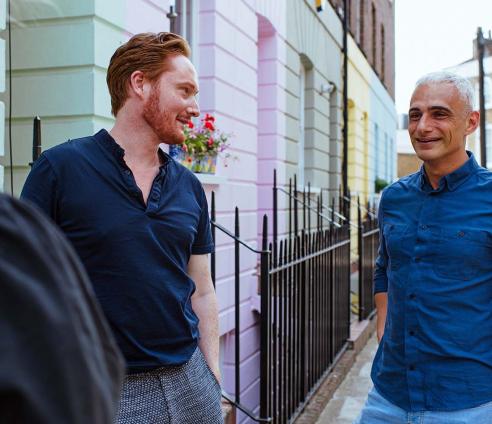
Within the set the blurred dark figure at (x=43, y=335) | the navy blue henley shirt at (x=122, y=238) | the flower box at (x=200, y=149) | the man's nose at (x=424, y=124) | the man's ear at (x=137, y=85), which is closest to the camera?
the blurred dark figure at (x=43, y=335)

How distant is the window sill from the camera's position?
18.7 feet

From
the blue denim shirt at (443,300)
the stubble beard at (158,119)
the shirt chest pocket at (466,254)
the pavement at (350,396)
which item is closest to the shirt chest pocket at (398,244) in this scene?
the blue denim shirt at (443,300)

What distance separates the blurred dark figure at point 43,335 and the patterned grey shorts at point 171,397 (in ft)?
4.25

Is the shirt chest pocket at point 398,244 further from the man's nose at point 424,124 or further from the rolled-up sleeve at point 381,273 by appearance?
the man's nose at point 424,124

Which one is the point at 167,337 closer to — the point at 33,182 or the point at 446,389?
the point at 33,182

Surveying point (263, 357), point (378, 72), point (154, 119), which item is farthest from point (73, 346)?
point (378, 72)

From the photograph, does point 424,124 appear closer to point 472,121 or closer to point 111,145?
point 472,121

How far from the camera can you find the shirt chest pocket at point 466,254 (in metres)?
2.32

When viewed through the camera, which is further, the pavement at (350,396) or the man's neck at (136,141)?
the pavement at (350,396)

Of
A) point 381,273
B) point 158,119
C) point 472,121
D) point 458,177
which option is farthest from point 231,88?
point 158,119

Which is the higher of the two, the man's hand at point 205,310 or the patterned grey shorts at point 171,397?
the man's hand at point 205,310

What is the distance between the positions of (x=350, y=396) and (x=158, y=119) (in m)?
4.34

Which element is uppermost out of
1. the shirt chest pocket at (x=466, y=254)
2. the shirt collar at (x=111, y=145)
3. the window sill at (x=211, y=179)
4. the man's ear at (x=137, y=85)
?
the man's ear at (x=137, y=85)

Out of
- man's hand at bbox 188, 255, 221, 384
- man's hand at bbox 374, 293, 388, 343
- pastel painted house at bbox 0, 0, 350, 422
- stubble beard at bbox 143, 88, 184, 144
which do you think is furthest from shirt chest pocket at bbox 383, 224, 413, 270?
pastel painted house at bbox 0, 0, 350, 422
